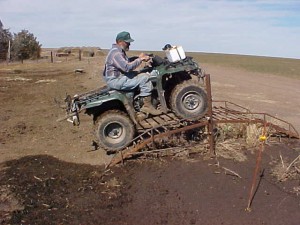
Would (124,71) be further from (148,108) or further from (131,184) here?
(131,184)

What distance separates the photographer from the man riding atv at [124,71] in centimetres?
770

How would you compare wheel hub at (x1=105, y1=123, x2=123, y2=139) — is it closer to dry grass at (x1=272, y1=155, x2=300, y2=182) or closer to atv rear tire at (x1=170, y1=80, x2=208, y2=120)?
atv rear tire at (x1=170, y1=80, x2=208, y2=120)

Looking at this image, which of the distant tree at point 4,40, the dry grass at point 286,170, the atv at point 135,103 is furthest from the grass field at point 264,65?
the atv at point 135,103

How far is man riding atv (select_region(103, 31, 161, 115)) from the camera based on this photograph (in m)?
7.70

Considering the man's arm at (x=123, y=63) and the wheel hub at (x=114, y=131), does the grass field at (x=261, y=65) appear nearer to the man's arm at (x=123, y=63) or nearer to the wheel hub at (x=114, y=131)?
the wheel hub at (x=114, y=131)

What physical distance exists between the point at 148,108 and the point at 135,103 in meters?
0.35

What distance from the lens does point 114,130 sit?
8133 mm

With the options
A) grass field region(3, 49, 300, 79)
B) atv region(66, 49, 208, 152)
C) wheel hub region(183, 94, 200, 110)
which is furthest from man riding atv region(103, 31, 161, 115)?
grass field region(3, 49, 300, 79)

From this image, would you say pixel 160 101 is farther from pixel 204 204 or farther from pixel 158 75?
pixel 204 204

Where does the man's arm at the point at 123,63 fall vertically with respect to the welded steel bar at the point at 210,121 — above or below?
above

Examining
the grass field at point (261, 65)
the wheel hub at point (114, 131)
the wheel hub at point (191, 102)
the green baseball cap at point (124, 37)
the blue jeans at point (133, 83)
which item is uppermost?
the green baseball cap at point (124, 37)

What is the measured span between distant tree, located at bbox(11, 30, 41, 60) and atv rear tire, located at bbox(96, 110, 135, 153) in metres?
32.7

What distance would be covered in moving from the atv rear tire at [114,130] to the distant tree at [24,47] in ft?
107

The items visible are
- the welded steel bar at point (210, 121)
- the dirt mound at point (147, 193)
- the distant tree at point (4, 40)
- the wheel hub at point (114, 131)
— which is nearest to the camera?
the dirt mound at point (147, 193)
